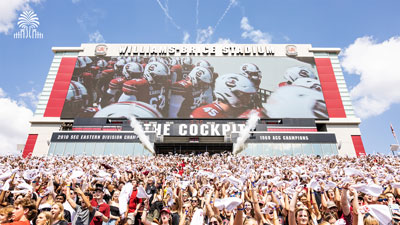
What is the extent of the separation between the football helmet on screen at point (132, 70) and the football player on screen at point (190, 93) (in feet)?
30.7

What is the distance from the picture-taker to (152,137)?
4347cm

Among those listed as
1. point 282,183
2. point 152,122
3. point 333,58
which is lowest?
point 282,183

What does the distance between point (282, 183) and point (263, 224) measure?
1903mm

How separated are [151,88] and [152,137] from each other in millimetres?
15614

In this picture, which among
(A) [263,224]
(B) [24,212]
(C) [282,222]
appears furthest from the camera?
(C) [282,222]

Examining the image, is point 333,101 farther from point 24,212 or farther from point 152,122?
point 24,212

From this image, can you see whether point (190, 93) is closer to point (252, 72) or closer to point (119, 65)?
point (252, 72)

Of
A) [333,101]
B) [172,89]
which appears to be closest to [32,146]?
[172,89]

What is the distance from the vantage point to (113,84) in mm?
54375

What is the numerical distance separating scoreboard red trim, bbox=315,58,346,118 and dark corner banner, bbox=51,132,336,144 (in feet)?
38.9

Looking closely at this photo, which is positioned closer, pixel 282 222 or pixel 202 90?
pixel 282 222

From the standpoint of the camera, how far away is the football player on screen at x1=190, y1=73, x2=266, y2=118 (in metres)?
51.2

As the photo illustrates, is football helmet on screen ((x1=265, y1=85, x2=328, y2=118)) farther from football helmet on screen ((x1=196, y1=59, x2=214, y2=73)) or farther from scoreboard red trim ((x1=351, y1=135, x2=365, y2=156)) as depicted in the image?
football helmet on screen ((x1=196, y1=59, x2=214, y2=73))

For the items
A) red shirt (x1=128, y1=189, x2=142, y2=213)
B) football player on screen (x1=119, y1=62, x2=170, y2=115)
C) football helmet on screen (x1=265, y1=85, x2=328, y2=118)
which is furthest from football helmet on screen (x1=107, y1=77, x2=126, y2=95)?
red shirt (x1=128, y1=189, x2=142, y2=213)
